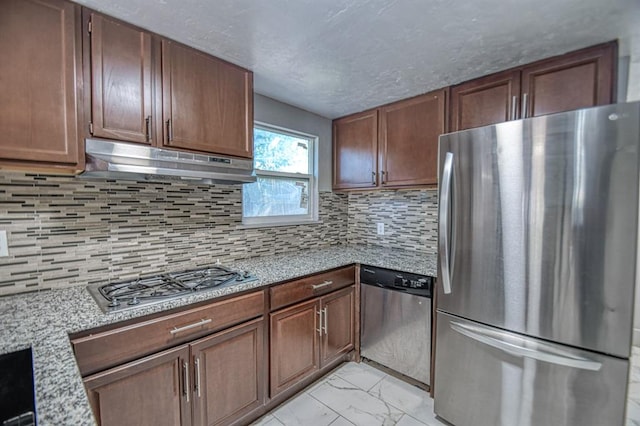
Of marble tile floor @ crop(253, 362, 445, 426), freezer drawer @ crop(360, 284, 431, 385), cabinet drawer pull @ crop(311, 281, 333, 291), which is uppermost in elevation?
cabinet drawer pull @ crop(311, 281, 333, 291)

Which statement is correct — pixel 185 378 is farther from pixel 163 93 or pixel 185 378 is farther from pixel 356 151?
pixel 356 151

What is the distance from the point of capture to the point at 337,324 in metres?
2.21

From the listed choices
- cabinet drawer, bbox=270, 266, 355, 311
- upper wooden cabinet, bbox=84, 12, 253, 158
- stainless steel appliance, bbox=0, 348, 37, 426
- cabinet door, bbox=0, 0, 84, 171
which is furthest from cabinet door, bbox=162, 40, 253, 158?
stainless steel appliance, bbox=0, 348, 37, 426

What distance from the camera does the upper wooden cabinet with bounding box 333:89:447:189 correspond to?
2.19 meters

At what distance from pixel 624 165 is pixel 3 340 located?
2370mm

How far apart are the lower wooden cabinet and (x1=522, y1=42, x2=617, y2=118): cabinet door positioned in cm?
175

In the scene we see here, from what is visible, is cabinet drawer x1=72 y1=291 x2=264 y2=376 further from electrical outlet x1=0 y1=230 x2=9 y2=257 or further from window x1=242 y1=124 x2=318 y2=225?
window x1=242 y1=124 x2=318 y2=225

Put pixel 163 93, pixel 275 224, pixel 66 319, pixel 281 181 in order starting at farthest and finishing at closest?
pixel 281 181 → pixel 275 224 → pixel 163 93 → pixel 66 319

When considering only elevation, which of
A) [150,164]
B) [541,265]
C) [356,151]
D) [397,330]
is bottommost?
[397,330]

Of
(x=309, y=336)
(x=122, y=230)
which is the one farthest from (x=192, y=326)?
(x=309, y=336)

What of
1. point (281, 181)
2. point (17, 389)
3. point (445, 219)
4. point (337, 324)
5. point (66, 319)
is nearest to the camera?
point (17, 389)

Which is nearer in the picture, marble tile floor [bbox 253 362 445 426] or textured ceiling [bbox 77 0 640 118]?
textured ceiling [bbox 77 0 640 118]

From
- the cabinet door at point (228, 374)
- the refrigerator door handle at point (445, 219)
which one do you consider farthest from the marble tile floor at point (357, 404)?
the refrigerator door handle at point (445, 219)

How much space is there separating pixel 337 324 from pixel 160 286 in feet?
4.16
